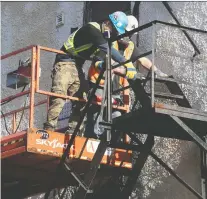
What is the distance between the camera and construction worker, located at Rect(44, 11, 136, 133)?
8438 millimetres

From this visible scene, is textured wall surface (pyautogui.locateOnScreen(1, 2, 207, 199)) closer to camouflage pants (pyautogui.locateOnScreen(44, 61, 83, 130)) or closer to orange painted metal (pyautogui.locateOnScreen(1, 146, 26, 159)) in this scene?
camouflage pants (pyautogui.locateOnScreen(44, 61, 83, 130))

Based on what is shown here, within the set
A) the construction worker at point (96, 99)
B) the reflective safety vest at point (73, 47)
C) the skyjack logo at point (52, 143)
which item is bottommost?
the skyjack logo at point (52, 143)

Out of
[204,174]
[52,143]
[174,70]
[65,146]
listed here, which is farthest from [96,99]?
[204,174]

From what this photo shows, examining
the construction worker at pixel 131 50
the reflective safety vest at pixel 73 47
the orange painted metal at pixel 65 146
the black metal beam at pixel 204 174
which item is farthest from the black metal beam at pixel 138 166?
the reflective safety vest at pixel 73 47

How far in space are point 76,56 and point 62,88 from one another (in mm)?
498

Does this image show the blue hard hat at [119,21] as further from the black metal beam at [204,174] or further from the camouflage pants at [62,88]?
the black metal beam at [204,174]

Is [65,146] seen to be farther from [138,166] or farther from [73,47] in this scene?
[73,47]

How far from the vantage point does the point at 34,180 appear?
9.62 meters

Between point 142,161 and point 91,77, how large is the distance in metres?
1.38

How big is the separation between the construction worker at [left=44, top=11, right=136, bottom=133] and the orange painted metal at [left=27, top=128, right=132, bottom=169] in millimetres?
379

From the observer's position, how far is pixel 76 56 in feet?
29.1

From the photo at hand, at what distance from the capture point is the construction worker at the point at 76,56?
27.7 ft

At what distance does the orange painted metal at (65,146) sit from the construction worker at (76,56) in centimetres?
38

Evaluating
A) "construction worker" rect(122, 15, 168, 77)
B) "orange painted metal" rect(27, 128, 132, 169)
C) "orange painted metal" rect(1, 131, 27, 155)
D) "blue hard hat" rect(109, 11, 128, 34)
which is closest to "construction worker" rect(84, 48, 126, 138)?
"construction worker" rect(122, 15, 168, 77)
